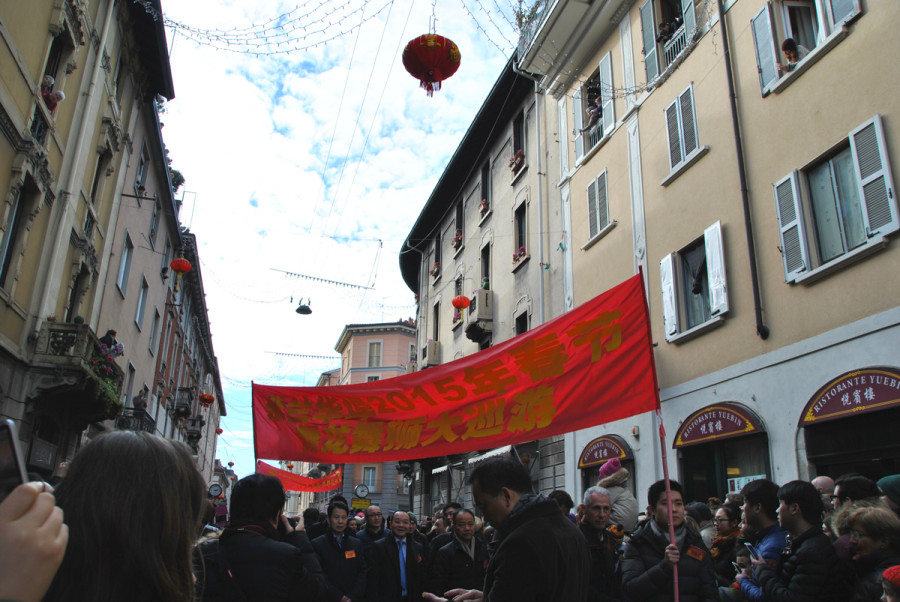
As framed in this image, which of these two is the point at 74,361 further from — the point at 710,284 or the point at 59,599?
the point at 59,599

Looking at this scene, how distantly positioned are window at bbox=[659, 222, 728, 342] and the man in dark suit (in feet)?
20.2

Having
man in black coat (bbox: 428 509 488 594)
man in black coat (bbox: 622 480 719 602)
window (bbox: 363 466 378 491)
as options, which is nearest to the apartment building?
man in black coat (bbox: 622 480 719 602)

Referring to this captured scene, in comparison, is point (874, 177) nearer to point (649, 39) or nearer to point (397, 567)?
point (649, 39)

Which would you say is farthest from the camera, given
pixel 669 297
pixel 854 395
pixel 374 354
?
pixel 374 354

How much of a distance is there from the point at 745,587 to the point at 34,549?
4.80m

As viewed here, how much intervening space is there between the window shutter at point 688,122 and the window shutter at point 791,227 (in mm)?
2544

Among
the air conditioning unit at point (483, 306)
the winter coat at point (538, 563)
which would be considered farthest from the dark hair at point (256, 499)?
the air conditioning unit at point (483, 306)

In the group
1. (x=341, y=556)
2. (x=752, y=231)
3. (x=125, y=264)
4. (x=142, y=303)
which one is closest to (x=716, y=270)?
(x=752, y=231)

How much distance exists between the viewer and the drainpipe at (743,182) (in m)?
10.1

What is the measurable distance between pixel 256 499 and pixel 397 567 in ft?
14.7

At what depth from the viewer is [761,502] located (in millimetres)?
4840

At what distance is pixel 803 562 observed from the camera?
4.21 metres

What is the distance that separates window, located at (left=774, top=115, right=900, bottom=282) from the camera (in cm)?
829

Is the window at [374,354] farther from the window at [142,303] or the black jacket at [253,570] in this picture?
the black jacket at [253,570]
